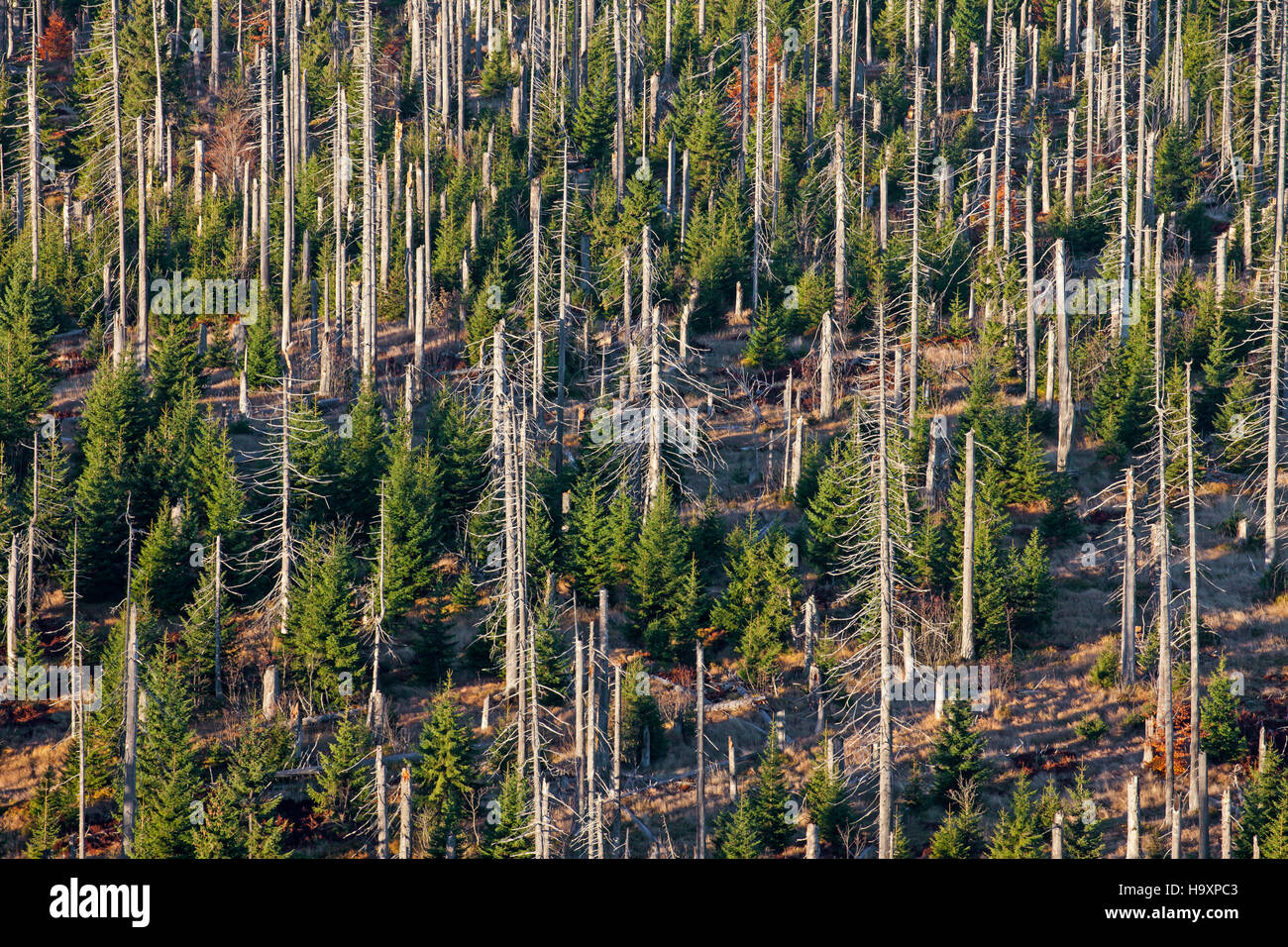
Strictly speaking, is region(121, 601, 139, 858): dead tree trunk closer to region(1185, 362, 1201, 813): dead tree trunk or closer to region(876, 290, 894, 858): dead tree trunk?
region(876, 290, 894, 858): dead tree trunk

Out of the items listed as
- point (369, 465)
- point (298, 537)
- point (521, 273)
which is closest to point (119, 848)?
point (298, 537)

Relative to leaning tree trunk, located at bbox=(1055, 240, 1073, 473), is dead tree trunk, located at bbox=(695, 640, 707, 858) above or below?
below

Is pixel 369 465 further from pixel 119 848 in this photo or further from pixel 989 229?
pixel 989 229

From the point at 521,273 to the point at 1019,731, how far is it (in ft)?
75.2

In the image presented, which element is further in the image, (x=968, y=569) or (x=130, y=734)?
(x=968, y=569)

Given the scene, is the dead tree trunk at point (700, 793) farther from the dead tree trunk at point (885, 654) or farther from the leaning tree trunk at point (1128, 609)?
the leaning tree trunk at point (1128, 609)

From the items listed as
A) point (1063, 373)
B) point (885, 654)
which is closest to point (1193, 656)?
point (885, 654)

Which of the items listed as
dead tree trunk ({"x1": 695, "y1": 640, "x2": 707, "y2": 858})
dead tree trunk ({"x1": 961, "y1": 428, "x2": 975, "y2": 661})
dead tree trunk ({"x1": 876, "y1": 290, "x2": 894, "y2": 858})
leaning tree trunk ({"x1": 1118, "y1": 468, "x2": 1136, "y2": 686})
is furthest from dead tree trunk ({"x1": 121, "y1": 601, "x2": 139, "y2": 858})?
leaning tree trunk ({"x1": 1118, "y1": 468, "x2": 1136, "y2": 686})

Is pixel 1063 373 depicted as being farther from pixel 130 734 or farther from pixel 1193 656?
pixel 130 734

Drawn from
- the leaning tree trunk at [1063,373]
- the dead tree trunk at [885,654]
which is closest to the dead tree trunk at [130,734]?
the dead tree trunk at [885,654]

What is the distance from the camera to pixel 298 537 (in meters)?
38.3

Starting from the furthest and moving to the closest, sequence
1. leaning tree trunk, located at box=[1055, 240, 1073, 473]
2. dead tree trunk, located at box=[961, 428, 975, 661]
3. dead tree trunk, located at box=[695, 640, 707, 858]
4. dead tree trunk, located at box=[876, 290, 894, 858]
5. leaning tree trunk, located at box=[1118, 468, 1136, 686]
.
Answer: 1. leaning tree trunk, located at box=[1055, 240, 1073, 473]
2. dead tree trunk, located at box=[961, 428, 975, 661]
3. leaning tree trunk, located at box=[1118, 468, 1136, 686]
4. dead tree trunk, located at box=[695, 640, 707, 858]
5. dead tree trunk, located at box=[876, 290, 894, 858]

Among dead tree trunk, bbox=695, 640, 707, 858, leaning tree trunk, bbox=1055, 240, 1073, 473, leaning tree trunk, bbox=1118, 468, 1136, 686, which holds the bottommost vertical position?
dead tree trunk, bbox=695, 640, 707, 858

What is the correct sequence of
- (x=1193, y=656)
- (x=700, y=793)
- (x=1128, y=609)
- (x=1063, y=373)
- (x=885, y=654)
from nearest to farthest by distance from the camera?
(x=885, y=654), (x=700, y=793), (x=1193, y=656), (x=1128, y=609), (x=1063, y=373)
